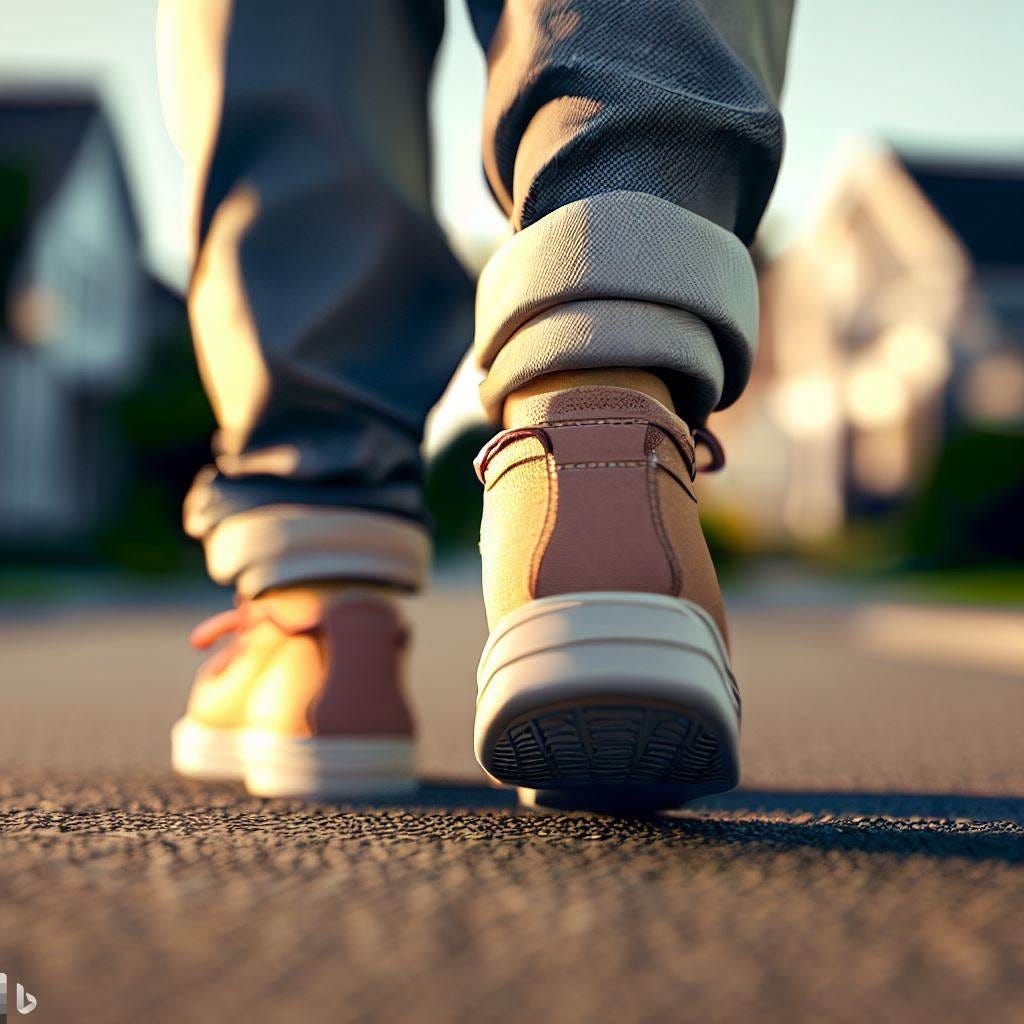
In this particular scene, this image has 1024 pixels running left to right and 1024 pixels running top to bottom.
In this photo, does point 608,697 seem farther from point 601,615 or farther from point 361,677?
point 361,677

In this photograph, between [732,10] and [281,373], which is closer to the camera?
[732,10]

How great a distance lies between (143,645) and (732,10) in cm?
566

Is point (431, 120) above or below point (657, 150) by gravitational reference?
above

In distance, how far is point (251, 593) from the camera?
170 centimetres

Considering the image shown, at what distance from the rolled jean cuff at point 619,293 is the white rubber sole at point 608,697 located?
0.24m

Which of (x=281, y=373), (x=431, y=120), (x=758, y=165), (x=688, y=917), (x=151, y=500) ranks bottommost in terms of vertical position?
(x=688, y=917)

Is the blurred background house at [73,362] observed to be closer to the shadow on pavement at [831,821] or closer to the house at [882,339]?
the house at [882,339]

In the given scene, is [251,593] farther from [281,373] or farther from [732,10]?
[732,10]

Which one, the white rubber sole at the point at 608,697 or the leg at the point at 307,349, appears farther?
the leg at the point at 307,349

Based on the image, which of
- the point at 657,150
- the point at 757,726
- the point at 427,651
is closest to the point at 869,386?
the point at 427,651

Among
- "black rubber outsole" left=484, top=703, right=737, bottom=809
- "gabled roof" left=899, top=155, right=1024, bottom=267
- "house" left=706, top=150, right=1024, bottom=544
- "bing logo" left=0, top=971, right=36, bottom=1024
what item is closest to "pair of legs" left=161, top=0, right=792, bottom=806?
"black rubber outsole" left=484, top=703, right=737, bottom=809

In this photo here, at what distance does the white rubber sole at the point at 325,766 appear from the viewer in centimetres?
153

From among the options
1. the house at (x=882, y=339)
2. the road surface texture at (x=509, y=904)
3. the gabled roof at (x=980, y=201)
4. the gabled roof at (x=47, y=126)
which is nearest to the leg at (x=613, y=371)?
the road surface texture at (x=509, y=904)

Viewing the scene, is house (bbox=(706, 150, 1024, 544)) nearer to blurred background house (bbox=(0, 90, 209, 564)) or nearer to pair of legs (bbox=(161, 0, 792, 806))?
blurred background house (bbox=(0, 90, 209, 564))
